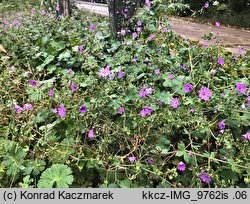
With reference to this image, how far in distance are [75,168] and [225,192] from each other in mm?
786

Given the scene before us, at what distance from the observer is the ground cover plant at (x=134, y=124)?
162 centimetres

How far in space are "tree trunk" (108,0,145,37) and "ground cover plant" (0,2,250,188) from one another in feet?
1.12

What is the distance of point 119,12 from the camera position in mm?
2715

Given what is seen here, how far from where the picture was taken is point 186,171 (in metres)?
1.68

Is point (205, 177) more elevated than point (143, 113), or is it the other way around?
point (143, 113)

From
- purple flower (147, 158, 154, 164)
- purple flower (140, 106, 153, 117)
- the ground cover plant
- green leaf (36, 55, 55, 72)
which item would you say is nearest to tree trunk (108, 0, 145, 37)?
the ground cover plant

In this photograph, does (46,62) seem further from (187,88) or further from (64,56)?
(187,88)

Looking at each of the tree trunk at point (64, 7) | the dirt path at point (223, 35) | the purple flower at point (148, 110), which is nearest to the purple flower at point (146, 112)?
the purple flower at point (148, 110)

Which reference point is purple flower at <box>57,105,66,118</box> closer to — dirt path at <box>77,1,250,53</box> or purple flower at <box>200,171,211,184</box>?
purple flower at <box>200,171,211,184</box>

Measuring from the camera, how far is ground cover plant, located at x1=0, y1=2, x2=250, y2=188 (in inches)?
63.9

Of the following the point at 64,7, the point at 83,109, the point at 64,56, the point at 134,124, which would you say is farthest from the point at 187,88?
the point at 64,7

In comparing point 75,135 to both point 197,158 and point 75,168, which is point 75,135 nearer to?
point 75,168

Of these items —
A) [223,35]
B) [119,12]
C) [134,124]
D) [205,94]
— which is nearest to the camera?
[134,124]

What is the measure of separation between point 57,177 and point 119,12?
1.65m
